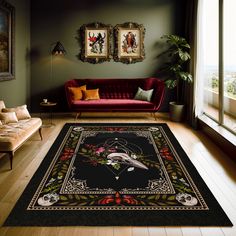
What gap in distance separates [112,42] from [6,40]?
2.69 meters

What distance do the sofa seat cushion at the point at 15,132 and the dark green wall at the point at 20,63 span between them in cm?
132

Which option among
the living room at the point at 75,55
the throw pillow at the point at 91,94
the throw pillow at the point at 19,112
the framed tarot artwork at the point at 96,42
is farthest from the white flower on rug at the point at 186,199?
the framed tarot artwork at the point at 96,42

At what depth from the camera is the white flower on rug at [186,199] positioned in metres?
2.75

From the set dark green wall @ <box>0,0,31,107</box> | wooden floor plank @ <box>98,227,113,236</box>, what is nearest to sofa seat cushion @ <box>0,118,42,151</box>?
dark green wall @ <box>0,0,31,107</box>

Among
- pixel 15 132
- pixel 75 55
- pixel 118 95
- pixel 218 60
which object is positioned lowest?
pixel 15 132

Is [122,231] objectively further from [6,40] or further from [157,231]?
[6,40]

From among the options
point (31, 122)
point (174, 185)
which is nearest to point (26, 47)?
point (31, 122)

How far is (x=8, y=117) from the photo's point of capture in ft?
14.5

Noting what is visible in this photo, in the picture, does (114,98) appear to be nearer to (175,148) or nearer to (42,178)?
(175,148)

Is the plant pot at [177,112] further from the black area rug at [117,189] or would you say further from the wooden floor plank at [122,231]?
the wooden floor plank at [122,231]

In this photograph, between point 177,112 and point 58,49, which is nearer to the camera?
point 177,112

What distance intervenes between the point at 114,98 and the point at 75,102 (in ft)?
3.58

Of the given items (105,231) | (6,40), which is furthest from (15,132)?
(6,40)

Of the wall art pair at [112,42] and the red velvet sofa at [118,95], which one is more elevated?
the wall art pair at [112,42]
